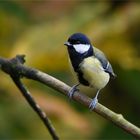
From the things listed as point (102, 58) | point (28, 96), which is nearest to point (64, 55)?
point (102, 58)

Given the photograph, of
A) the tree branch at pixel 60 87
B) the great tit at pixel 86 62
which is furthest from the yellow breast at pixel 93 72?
the tree branch at pixel 60 87

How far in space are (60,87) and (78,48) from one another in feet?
0.90

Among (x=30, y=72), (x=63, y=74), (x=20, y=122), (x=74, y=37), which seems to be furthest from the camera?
(x=63, y=74)

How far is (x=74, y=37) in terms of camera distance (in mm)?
1343

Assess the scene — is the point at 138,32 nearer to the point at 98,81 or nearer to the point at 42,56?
the point at 42,56

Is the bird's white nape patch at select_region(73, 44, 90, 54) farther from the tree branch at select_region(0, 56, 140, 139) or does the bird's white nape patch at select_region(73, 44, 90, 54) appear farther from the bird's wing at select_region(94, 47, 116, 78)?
the tree branch at select_region(0, 56, 140, 139)

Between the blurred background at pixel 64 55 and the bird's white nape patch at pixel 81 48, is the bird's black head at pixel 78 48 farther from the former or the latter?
the blurred background at pixel 64 55

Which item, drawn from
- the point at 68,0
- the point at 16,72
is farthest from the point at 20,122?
the point at 16,72

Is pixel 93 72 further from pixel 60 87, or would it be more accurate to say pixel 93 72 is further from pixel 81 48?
pixel 60 87

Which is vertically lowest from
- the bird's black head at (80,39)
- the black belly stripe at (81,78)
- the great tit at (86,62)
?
the black belly stripe at (81,78)

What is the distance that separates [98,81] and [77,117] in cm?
53

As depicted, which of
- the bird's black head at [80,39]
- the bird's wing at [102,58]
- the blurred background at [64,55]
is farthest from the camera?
the blurred background at [64,55]

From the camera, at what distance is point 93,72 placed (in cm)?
144

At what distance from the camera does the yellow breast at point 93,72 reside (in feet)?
4.58
